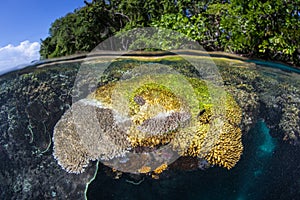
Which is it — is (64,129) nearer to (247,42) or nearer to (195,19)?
(247,42)

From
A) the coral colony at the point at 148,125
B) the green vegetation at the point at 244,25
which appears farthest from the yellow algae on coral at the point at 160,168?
the green vegetation at the point at 244,25

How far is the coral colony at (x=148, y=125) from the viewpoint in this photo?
2904 mm

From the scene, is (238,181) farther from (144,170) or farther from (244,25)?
(244,25)

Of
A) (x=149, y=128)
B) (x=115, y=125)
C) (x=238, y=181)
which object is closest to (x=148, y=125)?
(x=149, y=128)

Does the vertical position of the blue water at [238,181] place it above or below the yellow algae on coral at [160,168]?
below

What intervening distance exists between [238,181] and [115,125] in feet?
4.19

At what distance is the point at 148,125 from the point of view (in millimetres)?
3023

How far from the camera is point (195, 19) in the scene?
292 inches

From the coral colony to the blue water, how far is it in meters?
0.11

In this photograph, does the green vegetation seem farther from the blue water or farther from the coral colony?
the coral colony

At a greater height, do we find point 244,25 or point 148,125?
point 244,25

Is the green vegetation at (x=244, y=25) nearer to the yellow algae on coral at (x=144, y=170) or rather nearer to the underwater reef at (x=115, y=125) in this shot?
the underwater reef at (x=115, y=125)

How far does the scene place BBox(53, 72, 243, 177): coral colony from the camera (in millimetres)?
2904

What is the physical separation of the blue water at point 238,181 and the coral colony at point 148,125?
0.11 metres
